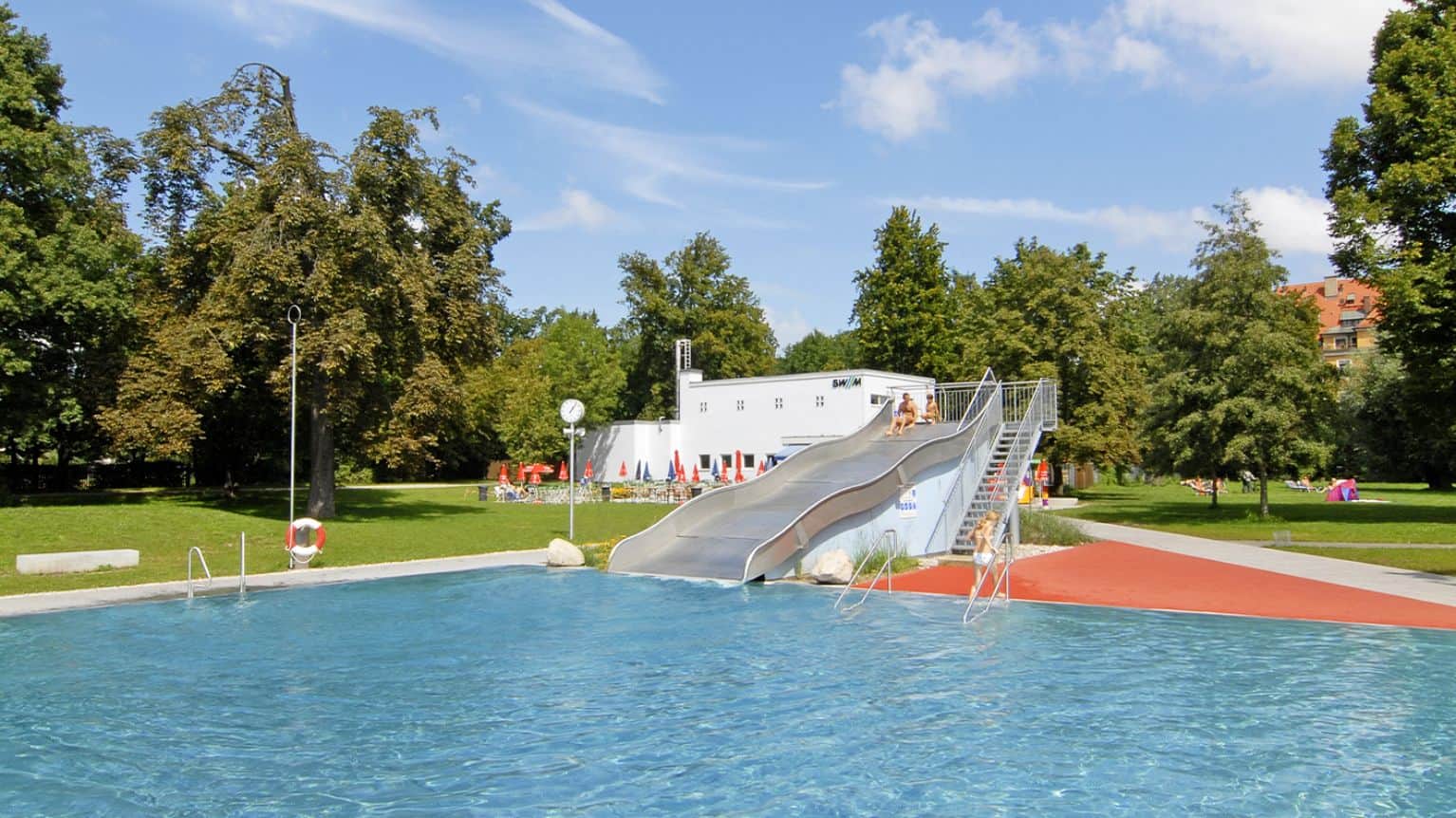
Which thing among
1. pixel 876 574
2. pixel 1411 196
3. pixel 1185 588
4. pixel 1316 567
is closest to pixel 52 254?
pixel 876 574

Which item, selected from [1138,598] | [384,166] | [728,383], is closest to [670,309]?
[728,383]

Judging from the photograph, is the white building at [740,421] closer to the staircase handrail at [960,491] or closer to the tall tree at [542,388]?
the tall tree at [542,388]

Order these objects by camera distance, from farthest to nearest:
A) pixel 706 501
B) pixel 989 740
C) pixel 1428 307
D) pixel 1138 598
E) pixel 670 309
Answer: pixel 670 309 < pixel 1428 307 < pixel 706 501 < pixel 1138 598 < pixel 989 740

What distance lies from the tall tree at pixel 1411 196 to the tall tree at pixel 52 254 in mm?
36855

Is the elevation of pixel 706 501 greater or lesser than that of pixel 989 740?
greater

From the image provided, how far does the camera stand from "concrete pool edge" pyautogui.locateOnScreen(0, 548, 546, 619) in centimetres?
1584

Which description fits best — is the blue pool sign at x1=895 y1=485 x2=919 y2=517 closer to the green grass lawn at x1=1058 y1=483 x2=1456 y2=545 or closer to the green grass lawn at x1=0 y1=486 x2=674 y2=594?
the green grass lawn at x1=0 y1=486 x2=674 y2=594

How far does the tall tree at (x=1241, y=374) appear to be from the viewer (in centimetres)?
3144

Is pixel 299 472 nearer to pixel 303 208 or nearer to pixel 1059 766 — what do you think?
pixel 303 208

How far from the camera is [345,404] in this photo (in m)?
30.4

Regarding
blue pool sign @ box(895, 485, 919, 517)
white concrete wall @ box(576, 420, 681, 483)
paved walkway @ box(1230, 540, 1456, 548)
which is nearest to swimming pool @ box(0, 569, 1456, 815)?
blue pool sign @ box(895, 485, 919, 517)

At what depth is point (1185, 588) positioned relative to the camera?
17.2 metres

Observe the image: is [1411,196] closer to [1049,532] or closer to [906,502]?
[1049,532]

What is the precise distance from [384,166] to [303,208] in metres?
3.77
